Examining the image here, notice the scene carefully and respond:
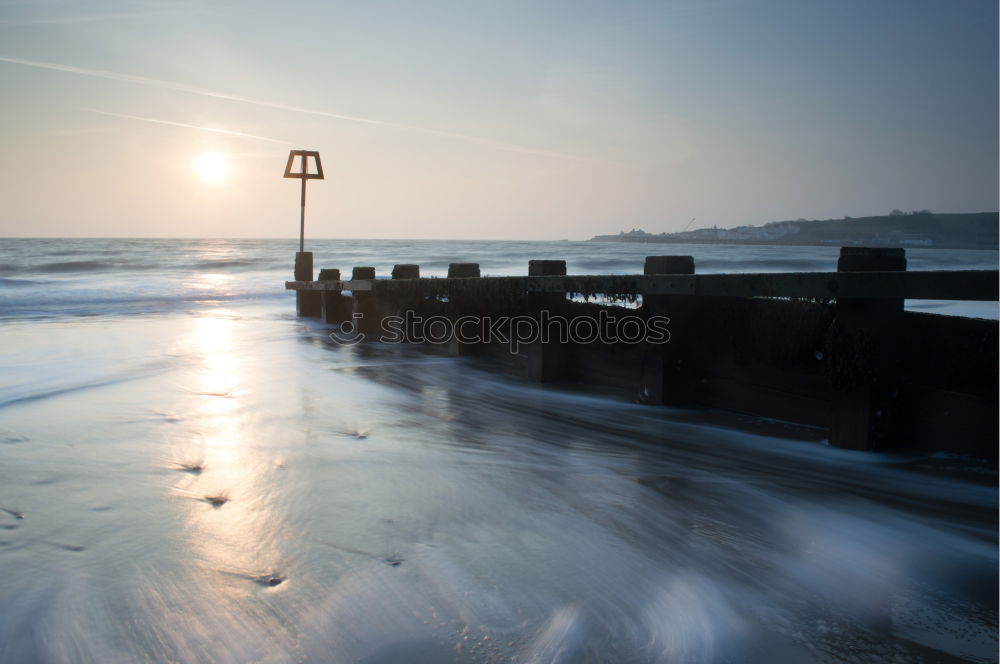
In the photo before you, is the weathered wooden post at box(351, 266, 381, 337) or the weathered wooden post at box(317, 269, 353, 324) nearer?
the weathered wooden post at box(351, 266, 381, 337)

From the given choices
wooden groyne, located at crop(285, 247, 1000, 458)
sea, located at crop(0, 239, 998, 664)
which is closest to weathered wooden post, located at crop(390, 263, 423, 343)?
wooden groyne, located at crop(285, 247, 1000, 458)

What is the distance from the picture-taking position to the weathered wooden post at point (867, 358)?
3633mm

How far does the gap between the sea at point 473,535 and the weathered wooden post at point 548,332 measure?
0.93 ft

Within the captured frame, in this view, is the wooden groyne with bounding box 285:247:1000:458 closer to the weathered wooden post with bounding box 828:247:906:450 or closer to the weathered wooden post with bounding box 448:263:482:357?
the weathered wooden post with bounding box 828:247:906:450

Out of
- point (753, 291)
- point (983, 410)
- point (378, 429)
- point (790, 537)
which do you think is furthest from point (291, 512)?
point (983, 410)

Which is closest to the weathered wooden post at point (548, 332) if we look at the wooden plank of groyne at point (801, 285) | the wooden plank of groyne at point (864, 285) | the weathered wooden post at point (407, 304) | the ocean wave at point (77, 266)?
the wooden plank of groyne at point (801, 285)

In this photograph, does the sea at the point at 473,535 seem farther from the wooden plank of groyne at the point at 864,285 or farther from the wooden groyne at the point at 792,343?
the wooden plank of groyne at the point at 864,285

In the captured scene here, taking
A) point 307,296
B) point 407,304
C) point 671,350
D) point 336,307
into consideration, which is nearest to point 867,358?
point 671,350

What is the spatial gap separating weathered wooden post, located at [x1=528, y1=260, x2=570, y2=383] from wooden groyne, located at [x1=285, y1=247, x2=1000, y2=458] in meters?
0.01

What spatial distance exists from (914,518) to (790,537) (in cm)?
73

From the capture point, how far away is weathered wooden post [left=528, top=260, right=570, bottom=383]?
234 inches

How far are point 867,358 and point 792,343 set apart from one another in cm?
68

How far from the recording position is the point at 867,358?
3.64 m

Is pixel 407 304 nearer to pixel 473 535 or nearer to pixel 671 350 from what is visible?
pixel 671 350
